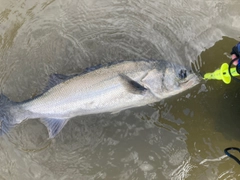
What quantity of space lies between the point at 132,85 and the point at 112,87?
0.20 m

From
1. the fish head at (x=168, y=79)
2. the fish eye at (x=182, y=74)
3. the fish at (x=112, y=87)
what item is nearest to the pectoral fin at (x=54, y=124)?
the fish at (x=112, y=87)

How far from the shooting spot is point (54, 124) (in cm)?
318

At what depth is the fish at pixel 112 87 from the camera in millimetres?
2965

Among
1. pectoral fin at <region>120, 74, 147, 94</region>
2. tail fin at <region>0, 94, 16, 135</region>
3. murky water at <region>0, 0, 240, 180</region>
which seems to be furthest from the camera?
murky water at <region>0, 0, 240, 180</region>

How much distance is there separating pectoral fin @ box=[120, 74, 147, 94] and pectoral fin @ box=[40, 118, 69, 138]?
0.79 m

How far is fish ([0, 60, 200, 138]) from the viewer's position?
2.96 m

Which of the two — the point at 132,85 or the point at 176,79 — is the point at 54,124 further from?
the point at 176,79

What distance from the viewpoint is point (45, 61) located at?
11.6ft

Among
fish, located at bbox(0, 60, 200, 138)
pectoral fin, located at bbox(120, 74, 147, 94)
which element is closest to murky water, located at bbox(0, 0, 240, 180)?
fish, located at bbox(0, 60, 200, 138)

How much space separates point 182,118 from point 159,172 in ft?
2.27

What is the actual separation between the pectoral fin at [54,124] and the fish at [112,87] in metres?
0.13

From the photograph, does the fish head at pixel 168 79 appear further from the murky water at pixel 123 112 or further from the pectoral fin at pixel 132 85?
the murky water at pixel 123 112

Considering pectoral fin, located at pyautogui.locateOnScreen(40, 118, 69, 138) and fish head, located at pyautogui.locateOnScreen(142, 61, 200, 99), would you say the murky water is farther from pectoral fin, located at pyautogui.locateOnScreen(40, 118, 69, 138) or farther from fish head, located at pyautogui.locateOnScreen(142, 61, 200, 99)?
fish head, located at pyautogui.locateOnScreen(142, 61, 200, 99)

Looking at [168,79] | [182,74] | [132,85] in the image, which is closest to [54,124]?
[132,85]
